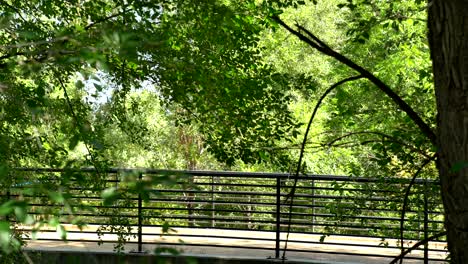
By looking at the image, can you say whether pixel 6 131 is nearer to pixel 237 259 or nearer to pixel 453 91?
pixel 237 259

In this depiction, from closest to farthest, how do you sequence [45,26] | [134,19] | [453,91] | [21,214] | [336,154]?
[21,214] < [453,91] < [134,19] < [45,26] < [336,154]

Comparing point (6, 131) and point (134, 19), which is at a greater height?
point (134, 19)

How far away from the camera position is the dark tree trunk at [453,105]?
3.05m

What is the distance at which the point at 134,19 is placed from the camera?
6289mm

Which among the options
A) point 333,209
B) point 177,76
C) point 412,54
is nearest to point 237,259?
point 333,209

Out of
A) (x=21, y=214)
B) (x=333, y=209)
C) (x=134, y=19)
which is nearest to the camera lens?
Answer: (x=21, y=214)

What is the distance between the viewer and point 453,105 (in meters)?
3.08

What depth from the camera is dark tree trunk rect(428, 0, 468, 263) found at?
3.05 metres

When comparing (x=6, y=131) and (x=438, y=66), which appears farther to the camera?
(x=6, y=131)

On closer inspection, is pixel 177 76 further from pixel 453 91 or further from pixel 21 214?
pixel 21 214

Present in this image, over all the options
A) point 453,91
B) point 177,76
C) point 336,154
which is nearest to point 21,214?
point 453,91

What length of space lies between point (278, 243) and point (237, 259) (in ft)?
2.06

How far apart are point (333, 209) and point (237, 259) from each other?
2.67 metres

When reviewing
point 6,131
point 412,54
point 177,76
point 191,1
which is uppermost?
point 412,54
